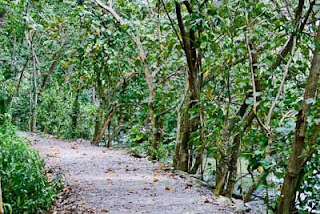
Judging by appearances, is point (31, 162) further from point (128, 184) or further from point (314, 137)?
point (314, 137)

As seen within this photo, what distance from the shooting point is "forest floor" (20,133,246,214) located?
448 centimetres

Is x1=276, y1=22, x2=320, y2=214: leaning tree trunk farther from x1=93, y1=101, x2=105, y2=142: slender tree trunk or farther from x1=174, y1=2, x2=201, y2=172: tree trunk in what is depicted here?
x1=93, y1=101, x2=105, y2=142: slender tree trunk

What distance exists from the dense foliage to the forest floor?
1.40 ft

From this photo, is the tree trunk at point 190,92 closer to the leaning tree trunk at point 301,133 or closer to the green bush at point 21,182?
the green bush at point 21,182

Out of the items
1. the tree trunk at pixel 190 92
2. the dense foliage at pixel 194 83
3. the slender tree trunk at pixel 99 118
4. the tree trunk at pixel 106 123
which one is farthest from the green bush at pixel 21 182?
the slender tree trunk at pixel 99 118

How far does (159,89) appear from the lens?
7973 mm

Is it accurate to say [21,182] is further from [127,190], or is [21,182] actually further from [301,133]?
[301,133]

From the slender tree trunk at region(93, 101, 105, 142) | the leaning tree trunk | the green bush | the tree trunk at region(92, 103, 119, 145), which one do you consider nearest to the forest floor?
the green bush

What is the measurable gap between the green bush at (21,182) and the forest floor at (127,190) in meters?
0.20

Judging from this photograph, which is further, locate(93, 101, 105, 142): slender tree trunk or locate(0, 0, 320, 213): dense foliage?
locate(93, 101, 105, 142): slender tree trunk

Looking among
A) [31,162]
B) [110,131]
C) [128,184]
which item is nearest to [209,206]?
[128,184]

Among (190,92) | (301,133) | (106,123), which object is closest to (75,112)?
(106,123)

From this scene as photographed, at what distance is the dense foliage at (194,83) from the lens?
403cm

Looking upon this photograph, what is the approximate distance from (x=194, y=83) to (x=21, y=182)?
8.51ft
